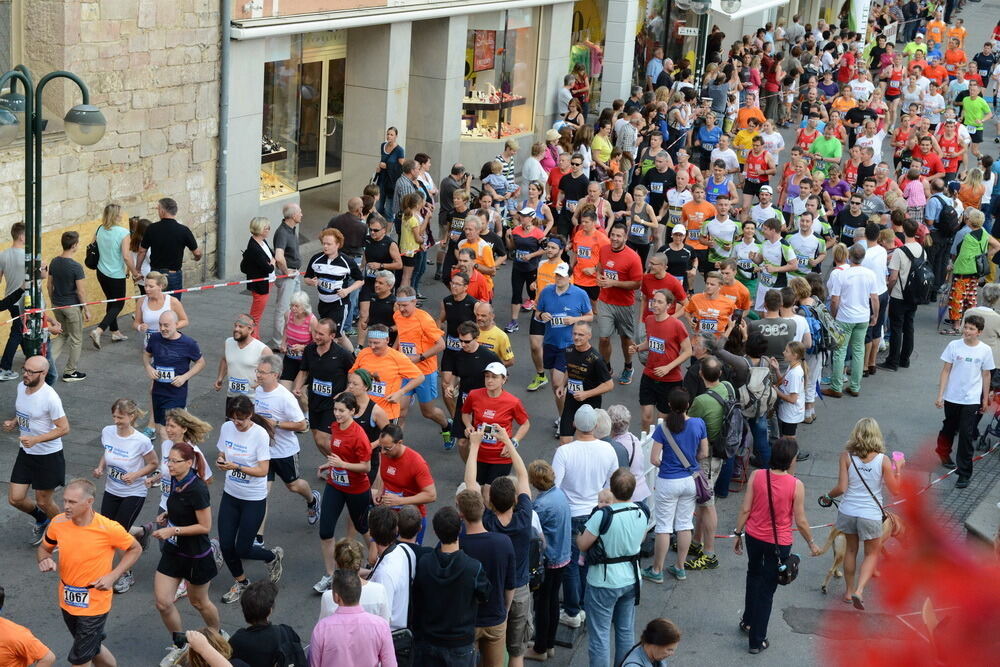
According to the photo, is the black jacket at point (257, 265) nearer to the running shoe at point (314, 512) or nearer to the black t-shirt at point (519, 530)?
the running shoe at point (314, 512)

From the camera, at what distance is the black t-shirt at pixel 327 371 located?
32.6ft

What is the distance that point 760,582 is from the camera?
27.3 ft

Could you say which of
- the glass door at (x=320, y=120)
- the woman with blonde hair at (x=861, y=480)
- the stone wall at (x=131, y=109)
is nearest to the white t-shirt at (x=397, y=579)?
the woman with blonde hair at (x=861, y=480)

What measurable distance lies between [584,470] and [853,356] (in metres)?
6.25

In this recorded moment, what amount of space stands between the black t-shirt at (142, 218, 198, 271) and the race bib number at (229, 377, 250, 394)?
141 inches

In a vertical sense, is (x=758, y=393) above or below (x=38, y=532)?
above

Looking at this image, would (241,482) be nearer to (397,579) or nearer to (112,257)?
(397,579)

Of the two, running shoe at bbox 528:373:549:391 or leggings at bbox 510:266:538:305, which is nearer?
running shoe at bbox 528:373:549:391

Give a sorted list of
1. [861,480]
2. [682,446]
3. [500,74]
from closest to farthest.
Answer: [861,480] < [682,446] < [500,74]

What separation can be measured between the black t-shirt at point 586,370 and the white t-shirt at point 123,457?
3651 mm

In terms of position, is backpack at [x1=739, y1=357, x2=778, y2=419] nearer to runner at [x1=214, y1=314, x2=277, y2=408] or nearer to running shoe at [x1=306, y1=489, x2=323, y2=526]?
running shoe at [x1=306, y1=489, x2=323, y2=526]

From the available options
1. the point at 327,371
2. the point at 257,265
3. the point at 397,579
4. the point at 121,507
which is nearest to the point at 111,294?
the point at 257,265

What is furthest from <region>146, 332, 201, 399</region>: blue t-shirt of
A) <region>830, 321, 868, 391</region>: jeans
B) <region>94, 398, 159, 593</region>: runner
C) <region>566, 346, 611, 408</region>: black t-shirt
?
<region>830, 321, 868, 391</region>: jeans

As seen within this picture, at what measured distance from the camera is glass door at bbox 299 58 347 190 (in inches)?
800
